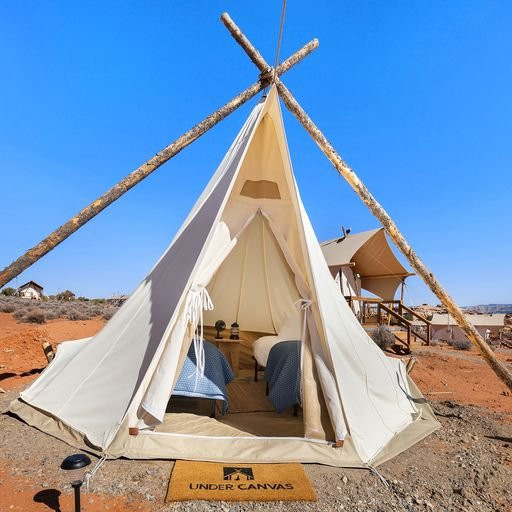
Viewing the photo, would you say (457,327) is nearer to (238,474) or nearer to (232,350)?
(232,350)

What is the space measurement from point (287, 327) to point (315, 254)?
91.8 inches

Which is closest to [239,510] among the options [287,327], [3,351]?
[287,327]

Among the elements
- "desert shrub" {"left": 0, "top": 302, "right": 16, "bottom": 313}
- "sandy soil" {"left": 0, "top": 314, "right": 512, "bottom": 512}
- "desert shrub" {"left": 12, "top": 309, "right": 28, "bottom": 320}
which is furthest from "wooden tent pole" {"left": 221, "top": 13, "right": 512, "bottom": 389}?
"desert shrub" {"left": 0, "top": 302, "right": 16, "bottom": 313}

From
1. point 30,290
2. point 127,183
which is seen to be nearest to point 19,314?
point 127,183

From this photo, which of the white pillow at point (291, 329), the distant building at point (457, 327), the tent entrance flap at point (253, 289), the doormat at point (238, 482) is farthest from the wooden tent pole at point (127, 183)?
the distant building at point (457, 327)

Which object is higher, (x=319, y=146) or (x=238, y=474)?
(x=319, y=146)

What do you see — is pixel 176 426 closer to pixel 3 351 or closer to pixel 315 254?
pixel 315 254

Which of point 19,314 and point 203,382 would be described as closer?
point 203,382

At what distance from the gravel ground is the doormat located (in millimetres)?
57

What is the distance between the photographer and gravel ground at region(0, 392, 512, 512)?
7.44 ft

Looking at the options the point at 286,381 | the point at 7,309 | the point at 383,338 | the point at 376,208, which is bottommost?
the point at 286,381

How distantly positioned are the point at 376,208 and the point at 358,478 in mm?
2478

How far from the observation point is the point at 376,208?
3947 mm

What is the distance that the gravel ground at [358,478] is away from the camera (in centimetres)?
227
